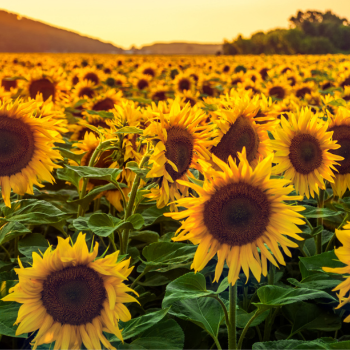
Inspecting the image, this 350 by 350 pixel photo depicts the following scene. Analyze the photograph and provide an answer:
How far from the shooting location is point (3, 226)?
2.36 metres

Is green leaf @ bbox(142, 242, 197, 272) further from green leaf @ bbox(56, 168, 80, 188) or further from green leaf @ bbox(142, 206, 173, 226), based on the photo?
green leaf @ bbox(56, 168, 80, 188)

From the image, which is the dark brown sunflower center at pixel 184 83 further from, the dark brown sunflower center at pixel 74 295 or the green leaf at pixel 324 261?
the dark brown sunflower center at pixel 74 295

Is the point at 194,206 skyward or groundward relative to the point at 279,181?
groundward

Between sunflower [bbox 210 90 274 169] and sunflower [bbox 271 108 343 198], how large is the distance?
0.12 metres

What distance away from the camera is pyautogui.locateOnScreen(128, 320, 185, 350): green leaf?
6.11 ft

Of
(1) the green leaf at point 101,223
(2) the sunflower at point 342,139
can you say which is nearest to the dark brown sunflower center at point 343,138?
(2) the sunflower at point 342,139

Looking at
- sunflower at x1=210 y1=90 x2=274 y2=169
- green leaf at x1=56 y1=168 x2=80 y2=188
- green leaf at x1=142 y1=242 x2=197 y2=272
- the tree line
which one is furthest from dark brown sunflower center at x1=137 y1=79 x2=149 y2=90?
the tree line

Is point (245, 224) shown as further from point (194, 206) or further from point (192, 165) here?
point (192, 165)

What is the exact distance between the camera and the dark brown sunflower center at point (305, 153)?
8.34 ft

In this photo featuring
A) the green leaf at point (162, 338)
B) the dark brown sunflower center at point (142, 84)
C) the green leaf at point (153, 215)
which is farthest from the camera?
the dark brown sunflower center at point (142, 84)

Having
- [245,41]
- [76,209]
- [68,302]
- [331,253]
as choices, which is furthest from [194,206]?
[245,41]

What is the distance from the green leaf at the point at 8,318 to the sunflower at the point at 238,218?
0.86 m

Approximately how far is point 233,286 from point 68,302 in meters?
0.73

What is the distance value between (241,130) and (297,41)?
58.5 metres
